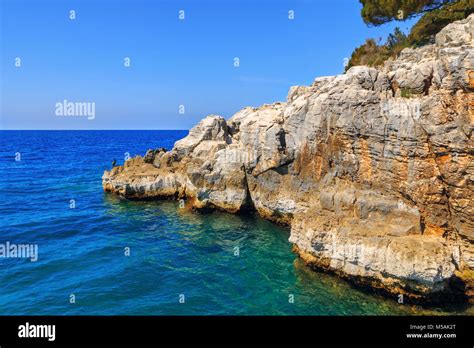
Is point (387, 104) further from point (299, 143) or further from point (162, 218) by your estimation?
point (162, 218)

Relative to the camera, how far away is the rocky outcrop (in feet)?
57.7

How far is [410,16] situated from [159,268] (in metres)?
31.0

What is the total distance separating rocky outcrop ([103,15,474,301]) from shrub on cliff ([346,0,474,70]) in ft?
31.6

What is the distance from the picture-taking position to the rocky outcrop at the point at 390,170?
17.6 meters

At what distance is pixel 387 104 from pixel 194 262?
15.5 m

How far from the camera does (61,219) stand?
34.3m

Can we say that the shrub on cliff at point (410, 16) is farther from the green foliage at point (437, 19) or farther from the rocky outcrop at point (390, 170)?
the rocky outcrop at point (390, 170)

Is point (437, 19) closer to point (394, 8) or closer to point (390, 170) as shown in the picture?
point (394, 8)
